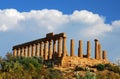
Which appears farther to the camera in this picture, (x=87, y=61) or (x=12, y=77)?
(x=87, y=61)

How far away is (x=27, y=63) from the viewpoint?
73188 millimetres

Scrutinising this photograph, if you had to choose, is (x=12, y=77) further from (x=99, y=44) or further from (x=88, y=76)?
(x=99, y=44)

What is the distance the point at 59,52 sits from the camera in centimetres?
8525

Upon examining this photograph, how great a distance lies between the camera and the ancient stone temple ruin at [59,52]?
3216 inches

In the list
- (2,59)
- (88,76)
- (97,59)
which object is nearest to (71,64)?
(97,59)

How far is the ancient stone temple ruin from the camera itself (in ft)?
268

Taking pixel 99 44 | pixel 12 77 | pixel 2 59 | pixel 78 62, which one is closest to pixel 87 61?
pixel 78 62

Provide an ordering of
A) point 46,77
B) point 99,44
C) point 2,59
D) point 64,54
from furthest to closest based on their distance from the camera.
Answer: point 99,44, point 64,54, point 2,59, point 46,77

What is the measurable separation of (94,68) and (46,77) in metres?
20.1

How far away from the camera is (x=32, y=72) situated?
55438 millimetres

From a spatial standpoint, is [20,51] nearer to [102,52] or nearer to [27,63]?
[102,52]

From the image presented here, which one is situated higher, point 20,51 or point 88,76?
point 20,51

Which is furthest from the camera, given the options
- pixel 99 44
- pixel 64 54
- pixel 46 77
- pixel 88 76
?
pixel 99 44

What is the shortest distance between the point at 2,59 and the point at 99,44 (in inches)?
1068
